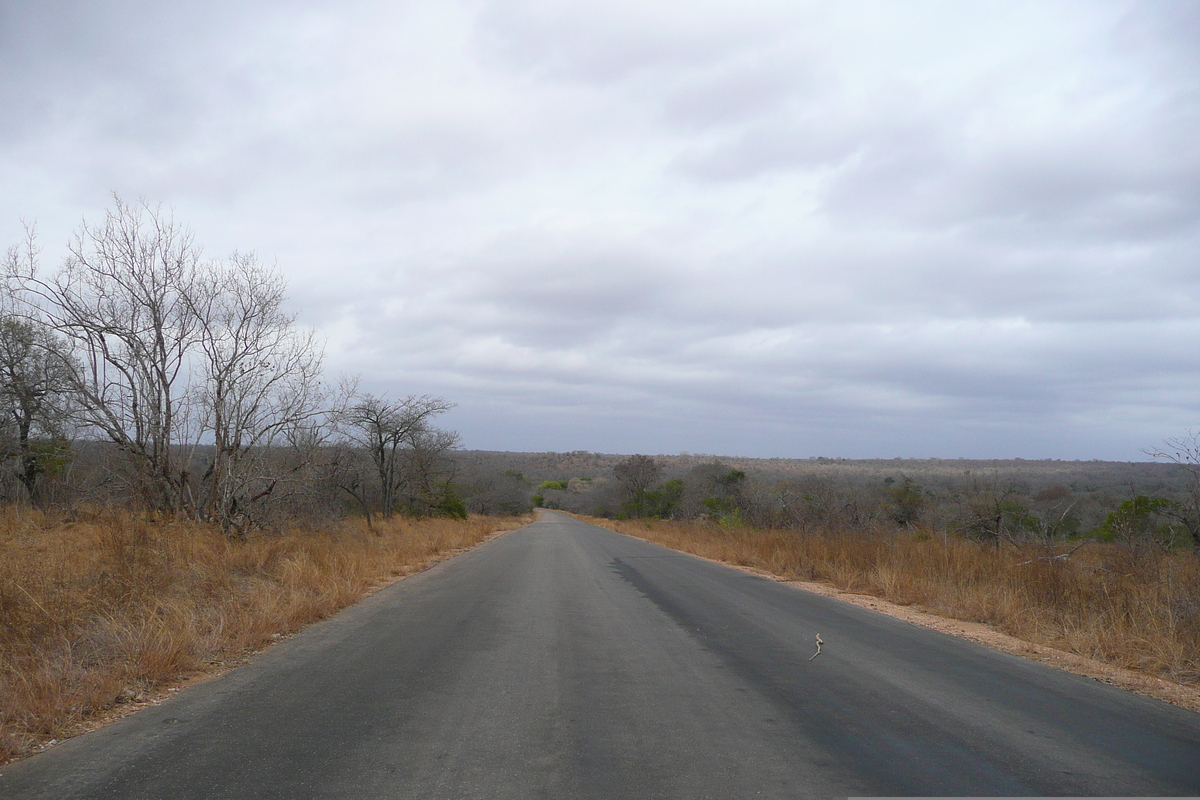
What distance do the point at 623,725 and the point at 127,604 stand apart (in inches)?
→ 241

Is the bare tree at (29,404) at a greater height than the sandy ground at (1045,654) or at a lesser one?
greater

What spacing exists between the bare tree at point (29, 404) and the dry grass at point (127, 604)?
7.60ft

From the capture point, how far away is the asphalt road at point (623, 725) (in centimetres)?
419

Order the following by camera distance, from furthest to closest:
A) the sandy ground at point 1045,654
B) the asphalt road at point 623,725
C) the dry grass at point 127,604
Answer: the sandy ground at point 1045,654 → the dry grass at point 127,604 → the asphalt road at point 623,725

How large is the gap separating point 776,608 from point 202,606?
8336mm

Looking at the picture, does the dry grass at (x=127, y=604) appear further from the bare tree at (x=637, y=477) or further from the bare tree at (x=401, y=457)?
the bare tree at (x=637, y=477)

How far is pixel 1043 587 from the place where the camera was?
11.2 meters

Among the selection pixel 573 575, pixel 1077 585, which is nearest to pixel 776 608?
pixel 1077 585

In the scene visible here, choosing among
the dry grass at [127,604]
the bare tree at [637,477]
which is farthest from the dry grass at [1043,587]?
the bare tree at [637,477]

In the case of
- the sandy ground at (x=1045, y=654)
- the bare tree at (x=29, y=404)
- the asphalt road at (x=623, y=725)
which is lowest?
the sandy ground at (x=1045, y=654)

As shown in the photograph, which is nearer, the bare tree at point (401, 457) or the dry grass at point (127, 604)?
the dry grass at point (127, 604)

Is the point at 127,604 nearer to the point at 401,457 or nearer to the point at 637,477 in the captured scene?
the point at 401,457

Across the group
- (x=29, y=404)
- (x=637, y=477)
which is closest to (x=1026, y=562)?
(x=29, y=404)

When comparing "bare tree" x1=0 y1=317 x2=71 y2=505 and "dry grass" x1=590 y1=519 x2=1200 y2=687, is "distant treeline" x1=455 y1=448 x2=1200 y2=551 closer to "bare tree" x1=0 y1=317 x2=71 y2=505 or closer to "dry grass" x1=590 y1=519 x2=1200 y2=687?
"dry grass" x1=590 y1=519 x2=1200 y2=687
